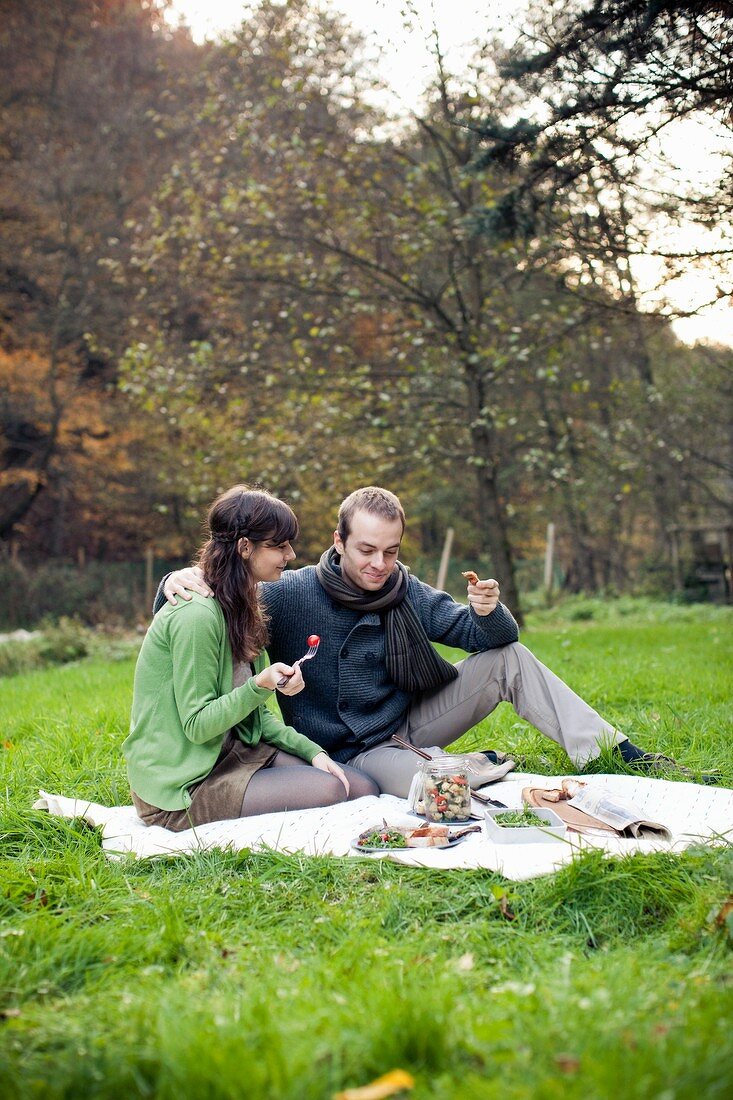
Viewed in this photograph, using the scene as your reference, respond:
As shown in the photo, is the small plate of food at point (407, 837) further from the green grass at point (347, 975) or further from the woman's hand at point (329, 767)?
the woman's hand at point (329, 767)

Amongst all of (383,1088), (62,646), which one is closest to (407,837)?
(383,1088)

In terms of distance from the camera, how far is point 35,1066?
5.77 feet

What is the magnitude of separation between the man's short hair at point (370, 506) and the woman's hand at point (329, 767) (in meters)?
0.89

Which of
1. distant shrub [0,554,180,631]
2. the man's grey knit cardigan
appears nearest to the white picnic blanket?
the man's grey knit cardigan

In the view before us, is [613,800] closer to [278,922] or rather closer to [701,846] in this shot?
[701,846]

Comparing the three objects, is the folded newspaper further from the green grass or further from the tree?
the tree

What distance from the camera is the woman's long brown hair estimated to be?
3473 millimetres

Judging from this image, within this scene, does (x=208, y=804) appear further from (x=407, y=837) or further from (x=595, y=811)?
(x=595, y=811)

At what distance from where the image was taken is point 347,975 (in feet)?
7.21

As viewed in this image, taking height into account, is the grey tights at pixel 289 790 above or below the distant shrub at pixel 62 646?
above

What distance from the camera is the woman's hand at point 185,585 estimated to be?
348cm

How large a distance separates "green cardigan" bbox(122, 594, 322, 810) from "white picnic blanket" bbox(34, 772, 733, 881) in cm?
18

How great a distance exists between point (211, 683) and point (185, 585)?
1.25ft

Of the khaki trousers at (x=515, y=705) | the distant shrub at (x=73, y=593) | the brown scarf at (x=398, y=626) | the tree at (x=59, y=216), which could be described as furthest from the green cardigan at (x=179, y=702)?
the tree at (x=59, y=216)
